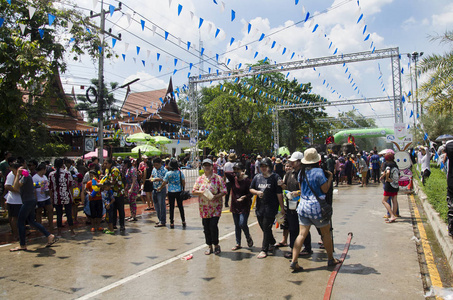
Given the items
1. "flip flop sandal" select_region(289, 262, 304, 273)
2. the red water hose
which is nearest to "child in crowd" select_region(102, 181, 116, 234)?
"flip flop sandal" select_region(289, 262, 304, 273)

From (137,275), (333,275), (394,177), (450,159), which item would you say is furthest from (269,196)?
(394,177)

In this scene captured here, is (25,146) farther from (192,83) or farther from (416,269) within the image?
(416,269)

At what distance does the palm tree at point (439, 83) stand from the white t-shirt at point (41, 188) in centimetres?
1270

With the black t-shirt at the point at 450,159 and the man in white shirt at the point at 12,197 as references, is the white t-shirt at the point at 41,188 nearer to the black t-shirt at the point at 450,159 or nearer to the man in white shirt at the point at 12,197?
the man in white shirt at the point at 12,197

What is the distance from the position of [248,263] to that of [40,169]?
4.89 metres

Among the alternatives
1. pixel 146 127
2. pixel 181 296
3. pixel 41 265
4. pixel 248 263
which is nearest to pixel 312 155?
pixel 248 263

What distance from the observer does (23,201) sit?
21.9 feet

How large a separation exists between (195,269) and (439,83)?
1186 centimetres

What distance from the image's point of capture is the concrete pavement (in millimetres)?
4477

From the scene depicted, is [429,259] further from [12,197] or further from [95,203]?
[12,197]

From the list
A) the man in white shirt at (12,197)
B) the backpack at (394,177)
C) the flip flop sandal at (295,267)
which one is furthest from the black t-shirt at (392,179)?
the man in white shirt at (12,197)

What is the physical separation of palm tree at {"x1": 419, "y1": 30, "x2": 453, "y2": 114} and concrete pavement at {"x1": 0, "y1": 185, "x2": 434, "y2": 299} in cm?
671

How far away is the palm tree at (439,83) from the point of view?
12.5 metres

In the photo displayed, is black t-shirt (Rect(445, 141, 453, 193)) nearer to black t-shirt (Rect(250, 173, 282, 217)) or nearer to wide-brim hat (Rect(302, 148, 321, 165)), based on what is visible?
wide-brim hat (Rect(302, 148, 321, 165))
